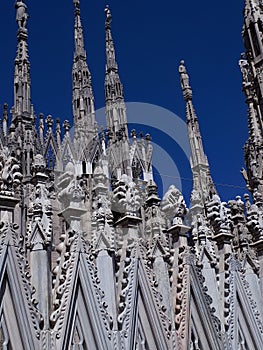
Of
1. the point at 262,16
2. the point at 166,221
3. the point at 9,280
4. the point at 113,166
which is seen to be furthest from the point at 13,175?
the point at 113,166

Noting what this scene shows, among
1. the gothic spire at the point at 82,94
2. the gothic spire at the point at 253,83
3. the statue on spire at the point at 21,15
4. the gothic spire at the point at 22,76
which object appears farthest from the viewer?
the gothic spire at the point at 82,94

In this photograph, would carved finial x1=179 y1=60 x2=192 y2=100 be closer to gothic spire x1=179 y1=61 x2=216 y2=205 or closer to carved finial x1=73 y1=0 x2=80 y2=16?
gothic spire x1=179 y1=61 x2=216 y2=205

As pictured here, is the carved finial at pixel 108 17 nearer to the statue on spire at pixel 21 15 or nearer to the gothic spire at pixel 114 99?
the gothic spire at pixel 114 99

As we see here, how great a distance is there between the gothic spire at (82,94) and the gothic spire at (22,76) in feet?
13.5

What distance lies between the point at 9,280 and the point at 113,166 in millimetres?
19090

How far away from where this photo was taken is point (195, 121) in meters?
25.7

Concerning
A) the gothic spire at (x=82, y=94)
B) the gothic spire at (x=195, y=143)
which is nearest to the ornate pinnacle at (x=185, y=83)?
the gothic spire at (x=195, y=143)

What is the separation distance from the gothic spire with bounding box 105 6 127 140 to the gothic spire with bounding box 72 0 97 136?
104 centimetres

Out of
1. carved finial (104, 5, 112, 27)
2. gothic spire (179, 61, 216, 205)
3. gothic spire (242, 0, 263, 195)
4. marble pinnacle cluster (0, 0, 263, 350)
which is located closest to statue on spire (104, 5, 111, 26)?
carved finial (104, 5, 112, 27)

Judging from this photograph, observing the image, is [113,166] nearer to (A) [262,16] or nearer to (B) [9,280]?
(A) [262,16]

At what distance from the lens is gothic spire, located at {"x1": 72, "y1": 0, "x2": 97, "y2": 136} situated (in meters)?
25.4

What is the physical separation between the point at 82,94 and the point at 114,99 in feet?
6.15

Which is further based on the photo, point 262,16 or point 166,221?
point 262,16

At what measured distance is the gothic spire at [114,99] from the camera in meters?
26.1
